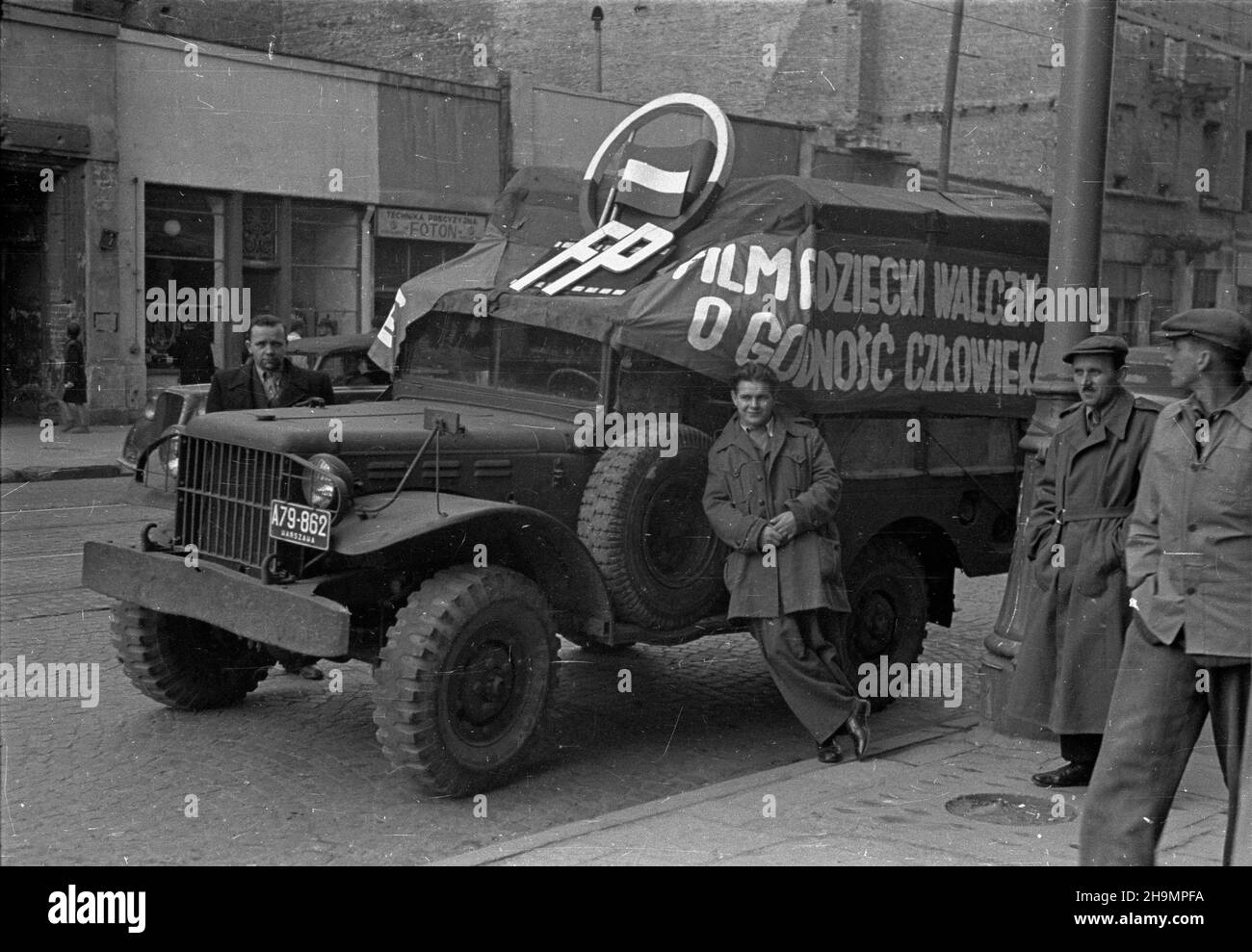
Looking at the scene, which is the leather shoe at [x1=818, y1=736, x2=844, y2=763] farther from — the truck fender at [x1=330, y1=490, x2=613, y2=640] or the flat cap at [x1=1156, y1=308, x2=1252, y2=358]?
the flat cap at [x1=1156, y1=308, x2=1252, y2=358]

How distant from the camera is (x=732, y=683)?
824 centimetres

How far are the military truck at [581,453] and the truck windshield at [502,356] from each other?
0.02 m

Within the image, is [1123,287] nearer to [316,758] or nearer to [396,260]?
[396,260]

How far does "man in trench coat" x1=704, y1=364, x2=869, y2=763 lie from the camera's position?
6363mm

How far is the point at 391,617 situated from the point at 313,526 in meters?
0.79

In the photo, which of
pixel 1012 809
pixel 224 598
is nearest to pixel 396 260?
pixel 224 598

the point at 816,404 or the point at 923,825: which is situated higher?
the point at 816,404

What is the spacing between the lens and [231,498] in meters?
6.19

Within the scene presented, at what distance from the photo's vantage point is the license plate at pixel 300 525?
560 cm

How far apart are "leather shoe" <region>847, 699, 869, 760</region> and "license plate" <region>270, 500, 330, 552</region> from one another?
254cm

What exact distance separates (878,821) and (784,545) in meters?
1.41

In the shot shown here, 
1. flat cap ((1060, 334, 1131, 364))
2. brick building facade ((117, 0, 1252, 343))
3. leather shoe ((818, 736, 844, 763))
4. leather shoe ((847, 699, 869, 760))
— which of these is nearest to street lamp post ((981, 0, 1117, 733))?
flat cap ((1060, 334, 1131, 364))
